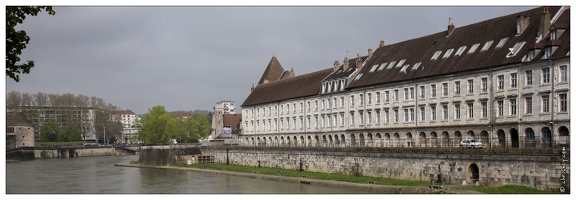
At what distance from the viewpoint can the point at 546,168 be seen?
3666 centimetres

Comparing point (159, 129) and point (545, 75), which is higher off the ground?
point (545, 75)

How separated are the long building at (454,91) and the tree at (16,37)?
28238mm

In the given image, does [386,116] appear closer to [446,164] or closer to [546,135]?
[446,164]

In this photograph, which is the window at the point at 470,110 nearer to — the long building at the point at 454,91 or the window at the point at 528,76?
the long building at the point at 454,91

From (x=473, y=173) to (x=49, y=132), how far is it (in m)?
137

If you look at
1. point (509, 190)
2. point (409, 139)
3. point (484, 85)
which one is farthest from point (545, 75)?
point (409, 139)

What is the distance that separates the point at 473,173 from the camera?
42594 mm

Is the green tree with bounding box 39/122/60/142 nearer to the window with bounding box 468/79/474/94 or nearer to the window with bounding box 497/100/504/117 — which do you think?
the window with bounding box 468/79/474/94

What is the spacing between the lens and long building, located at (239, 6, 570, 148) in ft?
147

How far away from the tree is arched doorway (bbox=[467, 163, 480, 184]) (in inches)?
1023

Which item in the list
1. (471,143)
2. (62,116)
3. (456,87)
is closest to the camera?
(471,143)

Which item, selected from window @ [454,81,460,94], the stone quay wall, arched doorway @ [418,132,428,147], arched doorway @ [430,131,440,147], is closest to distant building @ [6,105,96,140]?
the stone quay wall

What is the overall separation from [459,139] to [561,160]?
54.2ft

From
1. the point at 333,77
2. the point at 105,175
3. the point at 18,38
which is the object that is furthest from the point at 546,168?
the point at 105,175
